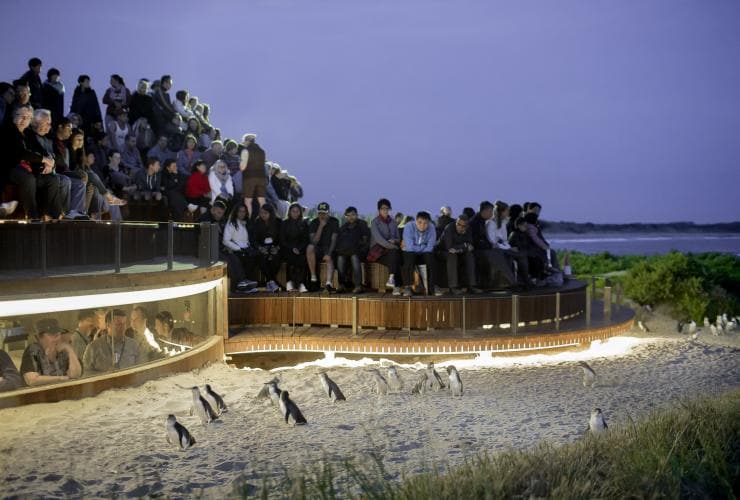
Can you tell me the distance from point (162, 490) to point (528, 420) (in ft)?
14.6

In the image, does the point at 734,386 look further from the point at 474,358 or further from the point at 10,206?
the point at 10,206

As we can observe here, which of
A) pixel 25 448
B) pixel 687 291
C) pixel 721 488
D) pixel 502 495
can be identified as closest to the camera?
pixel 502 495

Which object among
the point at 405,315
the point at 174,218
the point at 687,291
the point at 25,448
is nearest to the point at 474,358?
the point at 405,315

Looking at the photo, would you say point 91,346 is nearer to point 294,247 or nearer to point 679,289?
point 294,247

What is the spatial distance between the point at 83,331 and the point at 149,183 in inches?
209

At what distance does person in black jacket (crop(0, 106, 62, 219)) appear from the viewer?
1041 centimetres

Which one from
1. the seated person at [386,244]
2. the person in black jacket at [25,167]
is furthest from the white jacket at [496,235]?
the person in black jacket at [25,167]

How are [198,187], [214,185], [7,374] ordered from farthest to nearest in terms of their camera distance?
[214,185], [198,187], [7,374]

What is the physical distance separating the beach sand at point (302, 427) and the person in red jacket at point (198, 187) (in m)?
3.91

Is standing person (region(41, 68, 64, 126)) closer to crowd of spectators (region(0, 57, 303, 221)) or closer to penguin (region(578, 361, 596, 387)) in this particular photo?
crowd of spectators (region(0, 57, 303, 221))

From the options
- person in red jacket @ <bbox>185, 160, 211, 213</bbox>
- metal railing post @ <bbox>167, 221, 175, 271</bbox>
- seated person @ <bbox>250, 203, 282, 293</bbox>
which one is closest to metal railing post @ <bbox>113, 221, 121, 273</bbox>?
metal railing post @ <bbox>167, 221, 175, 271</bbox>

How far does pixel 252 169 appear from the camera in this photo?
17438 mm

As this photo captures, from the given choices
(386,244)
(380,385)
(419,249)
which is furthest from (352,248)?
(380,385)

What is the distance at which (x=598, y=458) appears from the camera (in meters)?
7.32
